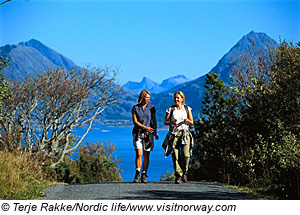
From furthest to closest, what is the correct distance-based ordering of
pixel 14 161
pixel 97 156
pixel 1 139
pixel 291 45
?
pixel 97 156 < pixel 1 139 < pixel 291 45 < pixel 14 161

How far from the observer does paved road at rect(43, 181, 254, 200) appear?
920 cm

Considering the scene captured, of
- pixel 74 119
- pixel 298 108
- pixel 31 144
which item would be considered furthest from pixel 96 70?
pixel 298 108

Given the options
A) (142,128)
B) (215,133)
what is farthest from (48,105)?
(142,128)

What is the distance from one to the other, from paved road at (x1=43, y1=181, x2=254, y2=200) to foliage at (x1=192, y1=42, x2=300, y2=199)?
884mm

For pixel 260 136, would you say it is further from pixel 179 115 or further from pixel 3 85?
pixel 3 85

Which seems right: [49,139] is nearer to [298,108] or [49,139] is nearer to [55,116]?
[55,116]

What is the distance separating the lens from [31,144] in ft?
55.8

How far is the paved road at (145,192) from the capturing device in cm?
920

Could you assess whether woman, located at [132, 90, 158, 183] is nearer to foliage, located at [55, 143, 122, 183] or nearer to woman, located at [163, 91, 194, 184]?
woman, located at [163, 91, 194, 184]

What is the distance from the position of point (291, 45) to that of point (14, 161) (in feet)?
27.7

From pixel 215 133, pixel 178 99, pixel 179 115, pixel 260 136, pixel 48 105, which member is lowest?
pixel 260 136

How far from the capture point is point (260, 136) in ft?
35.2

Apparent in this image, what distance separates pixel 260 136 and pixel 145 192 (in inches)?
115
